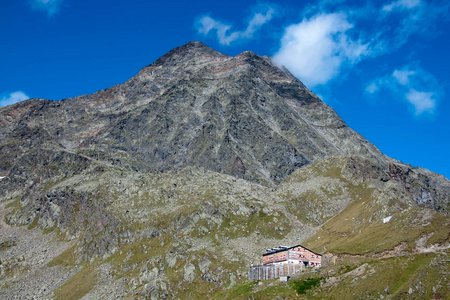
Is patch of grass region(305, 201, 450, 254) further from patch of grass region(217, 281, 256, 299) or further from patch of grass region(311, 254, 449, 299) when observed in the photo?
patch of grass region(217, 281, 256, 299)

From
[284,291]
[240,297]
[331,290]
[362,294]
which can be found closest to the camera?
[362,294]

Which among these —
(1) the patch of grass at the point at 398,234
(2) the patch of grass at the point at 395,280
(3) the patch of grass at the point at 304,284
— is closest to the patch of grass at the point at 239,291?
(3) the patch of grass at the point at 304,284

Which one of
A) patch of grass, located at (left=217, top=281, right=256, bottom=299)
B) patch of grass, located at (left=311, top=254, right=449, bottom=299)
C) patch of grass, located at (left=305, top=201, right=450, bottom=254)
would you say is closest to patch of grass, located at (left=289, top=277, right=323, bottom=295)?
patch of grass, located at (left=311, top=254, right=449, bottom=299)

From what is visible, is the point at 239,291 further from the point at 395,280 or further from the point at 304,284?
the point at 395,280

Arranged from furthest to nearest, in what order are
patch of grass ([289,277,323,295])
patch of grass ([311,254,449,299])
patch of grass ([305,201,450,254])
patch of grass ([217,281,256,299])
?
patch of grass ([217,281,256,299]) < patch of grass ([305,201,450,254]) < patch of grass ([289,277,323,295]) < patch of grass ([311,254,449,299])

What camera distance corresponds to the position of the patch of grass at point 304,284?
147 metres

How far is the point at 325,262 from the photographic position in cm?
18500

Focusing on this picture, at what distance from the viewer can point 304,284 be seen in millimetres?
150000

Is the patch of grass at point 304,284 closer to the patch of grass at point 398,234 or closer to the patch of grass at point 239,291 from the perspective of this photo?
the patch of grass at point 239,291

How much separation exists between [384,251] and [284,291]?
120ft

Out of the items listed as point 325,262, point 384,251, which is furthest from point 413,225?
point 325,262

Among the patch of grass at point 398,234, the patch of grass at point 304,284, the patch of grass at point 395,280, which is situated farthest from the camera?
the patch of grass at point 398,234

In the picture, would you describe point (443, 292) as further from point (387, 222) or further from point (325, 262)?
point (387, 222)

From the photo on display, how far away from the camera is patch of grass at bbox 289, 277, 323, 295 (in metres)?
147
